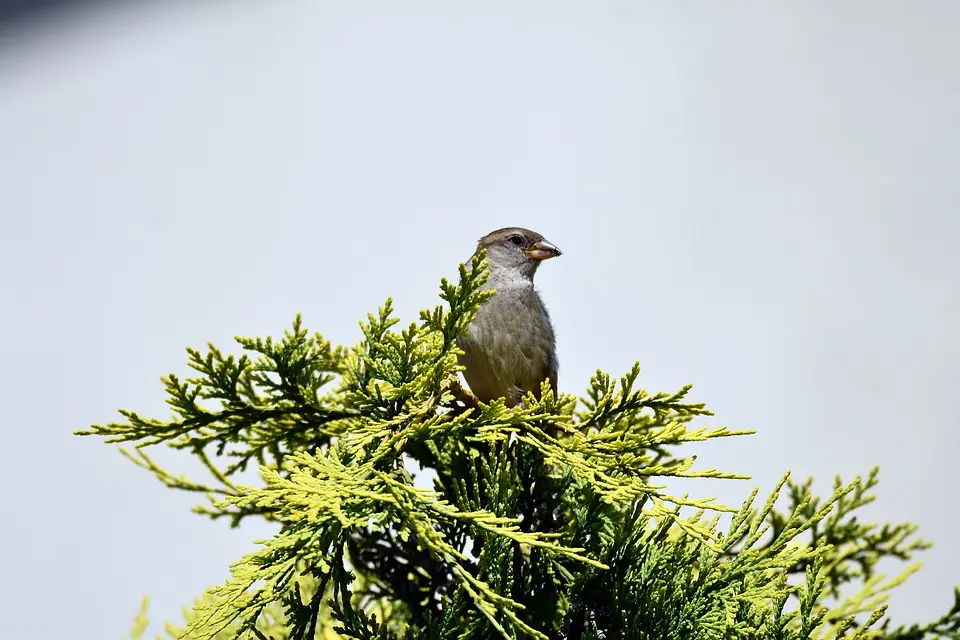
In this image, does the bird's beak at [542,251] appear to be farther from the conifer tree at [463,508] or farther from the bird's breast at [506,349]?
the conifer tree at [463,508]

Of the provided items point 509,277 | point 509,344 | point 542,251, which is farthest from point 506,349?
point 542,251

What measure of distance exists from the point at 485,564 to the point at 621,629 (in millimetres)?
383

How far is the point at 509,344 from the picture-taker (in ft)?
→ 8.40

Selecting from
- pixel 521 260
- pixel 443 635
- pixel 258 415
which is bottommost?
pixel 443 635

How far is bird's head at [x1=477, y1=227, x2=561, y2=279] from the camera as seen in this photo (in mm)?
2926

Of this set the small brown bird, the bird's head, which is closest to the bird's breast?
the small brown bird

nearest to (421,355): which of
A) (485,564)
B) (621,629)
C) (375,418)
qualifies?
(375,418)

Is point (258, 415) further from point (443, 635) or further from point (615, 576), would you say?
point (615, 576)

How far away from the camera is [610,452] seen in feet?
6.36

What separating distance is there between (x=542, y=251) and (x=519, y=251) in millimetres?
84

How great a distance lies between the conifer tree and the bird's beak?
76cm

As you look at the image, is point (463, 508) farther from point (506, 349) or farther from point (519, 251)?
point (519, 251)

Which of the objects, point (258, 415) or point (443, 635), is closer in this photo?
point (443, 635)

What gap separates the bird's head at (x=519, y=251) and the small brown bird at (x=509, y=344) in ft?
0.11
